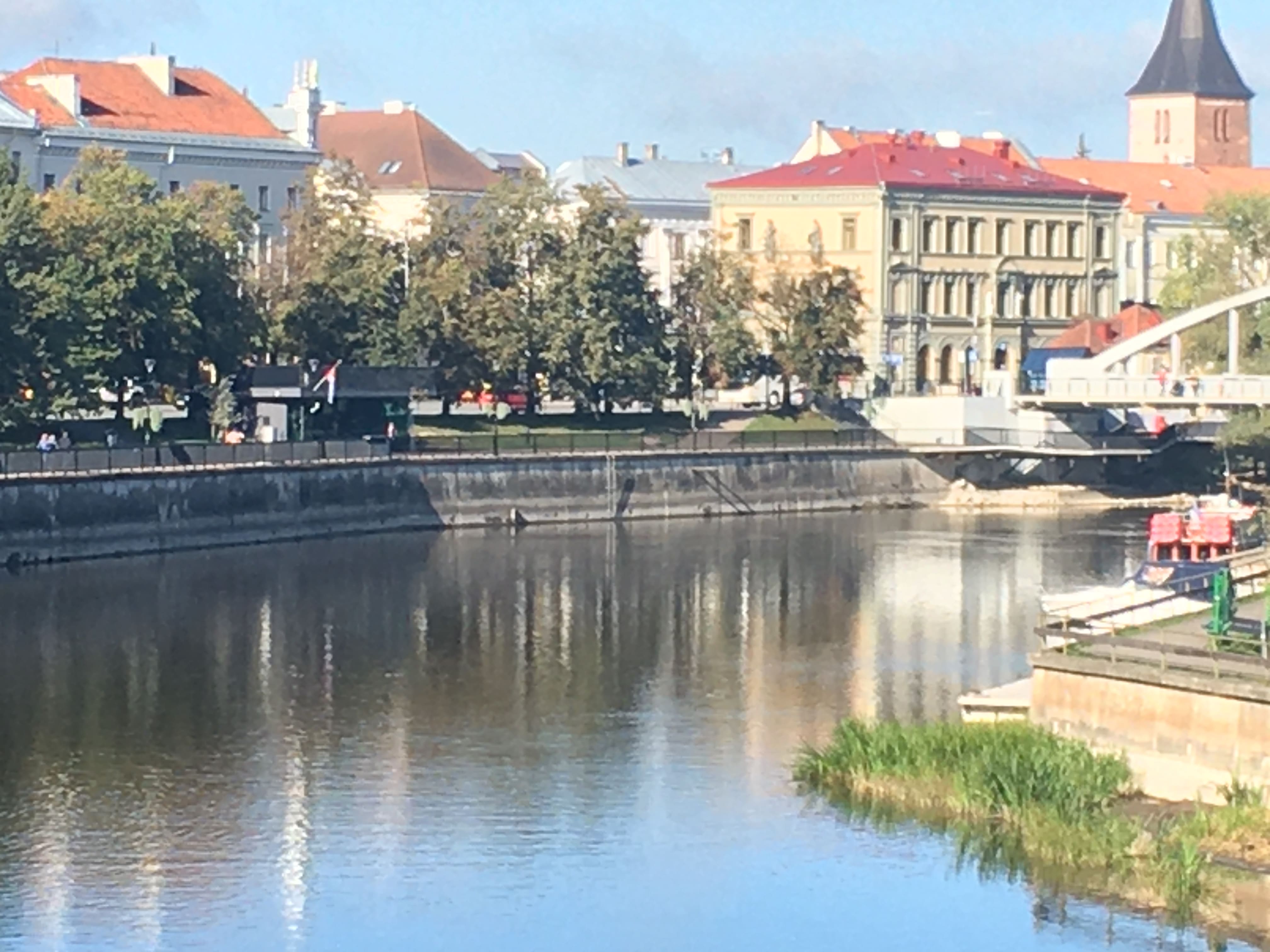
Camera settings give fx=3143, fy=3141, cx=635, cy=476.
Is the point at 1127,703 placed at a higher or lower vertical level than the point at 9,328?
lower

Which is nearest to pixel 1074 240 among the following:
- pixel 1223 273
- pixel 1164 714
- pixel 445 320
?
pixel 1223 273

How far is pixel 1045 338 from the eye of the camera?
127 metres

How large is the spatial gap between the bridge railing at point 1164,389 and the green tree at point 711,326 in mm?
11329

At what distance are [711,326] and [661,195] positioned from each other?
138 ft

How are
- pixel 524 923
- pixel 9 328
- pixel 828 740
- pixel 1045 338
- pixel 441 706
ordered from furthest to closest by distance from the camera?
1. pixel 1045 338
2. pixel 9 328
3. pixel 441 706
4. pixel 828 740
5. pixel 524 923

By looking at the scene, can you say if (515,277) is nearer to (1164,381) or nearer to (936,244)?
(1164,381)

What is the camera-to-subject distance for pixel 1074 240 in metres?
129

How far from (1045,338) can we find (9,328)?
57.8 meters

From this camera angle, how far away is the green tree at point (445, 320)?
3770 inches

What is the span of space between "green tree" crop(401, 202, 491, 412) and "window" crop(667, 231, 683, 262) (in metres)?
44.6

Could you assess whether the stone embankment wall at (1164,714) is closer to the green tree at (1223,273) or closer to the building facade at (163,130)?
the green tree at (1223,273)

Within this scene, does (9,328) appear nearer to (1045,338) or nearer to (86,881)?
(86,881)

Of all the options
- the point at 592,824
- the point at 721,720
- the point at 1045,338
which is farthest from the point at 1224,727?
the point at 1045,338

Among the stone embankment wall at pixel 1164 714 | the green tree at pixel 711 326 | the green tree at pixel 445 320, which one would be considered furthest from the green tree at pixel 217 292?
the stone embankment wall at pixel 1164 714
